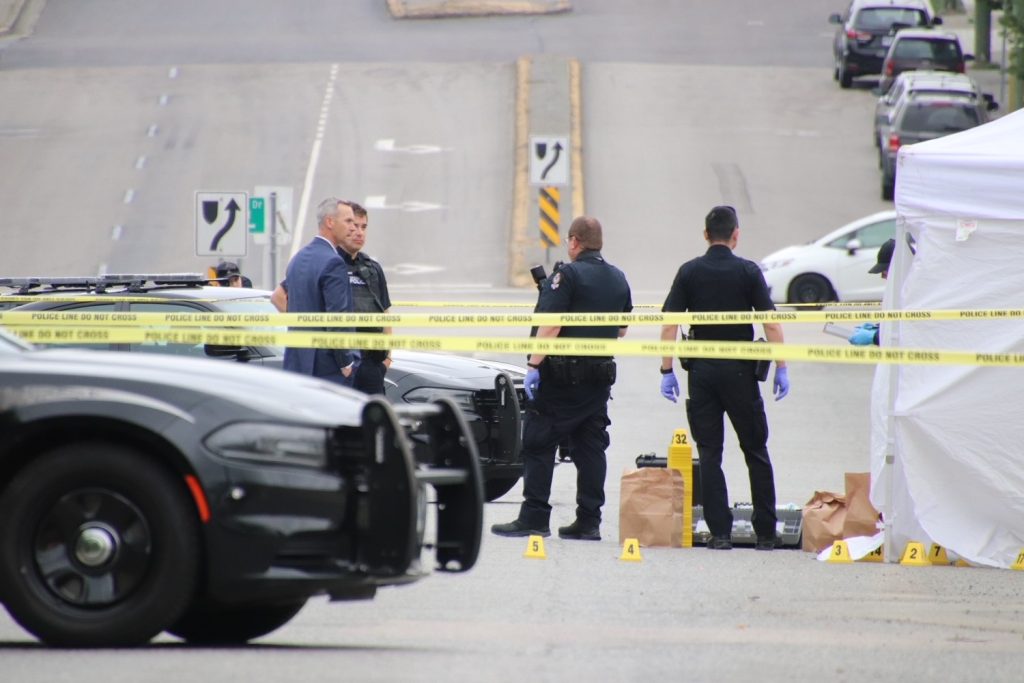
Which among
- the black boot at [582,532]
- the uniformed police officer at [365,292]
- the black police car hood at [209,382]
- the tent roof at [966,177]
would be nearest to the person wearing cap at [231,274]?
the uniformed police officer at [365,292]

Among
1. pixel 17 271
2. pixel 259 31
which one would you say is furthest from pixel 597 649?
pixel 259 31

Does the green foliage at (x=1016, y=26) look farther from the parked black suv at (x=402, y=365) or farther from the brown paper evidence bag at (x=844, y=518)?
the brown paper evidence bag at (x=844, y=518)

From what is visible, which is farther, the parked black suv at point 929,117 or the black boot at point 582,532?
the parked black suv at point 929,117

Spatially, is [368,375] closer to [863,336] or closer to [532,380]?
[532,380]

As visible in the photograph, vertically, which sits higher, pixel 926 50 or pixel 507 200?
pixel 926 50

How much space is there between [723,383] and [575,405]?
0.90 m

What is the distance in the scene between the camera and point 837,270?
83.1 feet

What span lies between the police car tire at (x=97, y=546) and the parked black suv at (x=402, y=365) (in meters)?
4.58

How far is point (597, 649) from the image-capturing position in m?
6.76

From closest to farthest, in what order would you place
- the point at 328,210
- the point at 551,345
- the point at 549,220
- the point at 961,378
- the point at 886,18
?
the point at 551,345 → the point at 961,378 → the point at 328,210 → the point at 549,220 → the point at 886,18

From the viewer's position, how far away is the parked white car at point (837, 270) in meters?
25.3

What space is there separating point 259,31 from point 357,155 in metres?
13.8

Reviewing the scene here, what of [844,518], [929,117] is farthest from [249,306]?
[929,117]

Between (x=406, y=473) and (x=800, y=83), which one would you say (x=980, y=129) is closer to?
(x=406, y=473)
